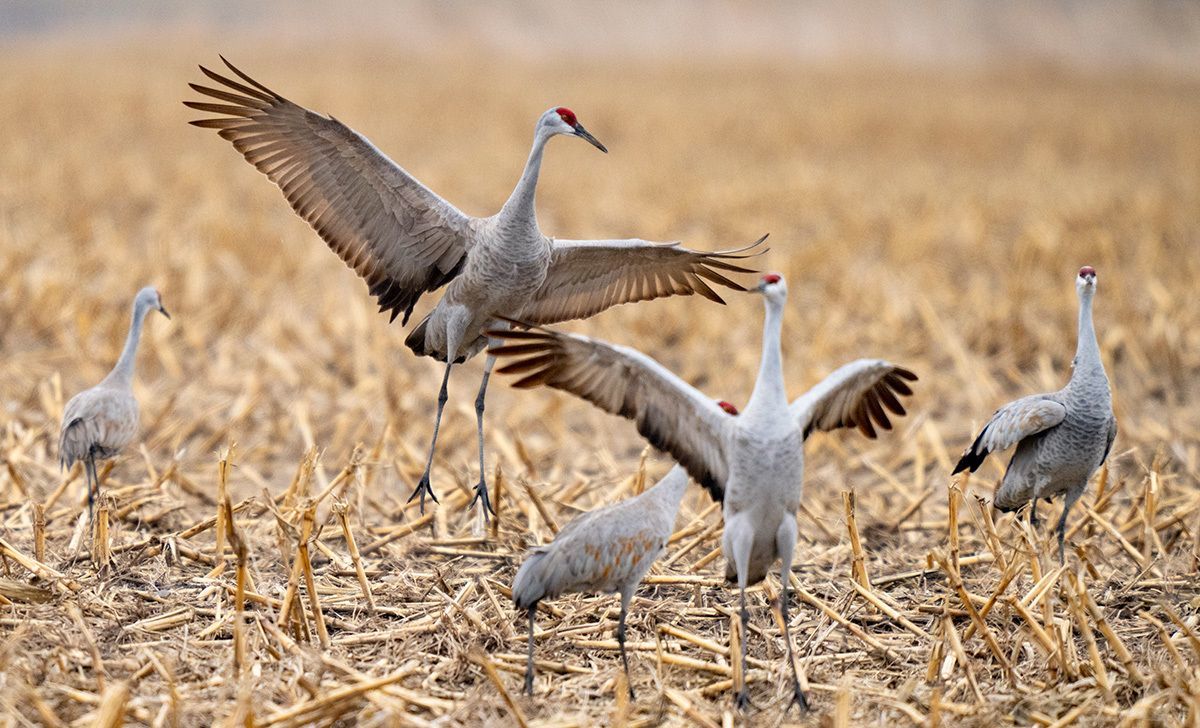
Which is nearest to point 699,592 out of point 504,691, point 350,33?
point 504,691

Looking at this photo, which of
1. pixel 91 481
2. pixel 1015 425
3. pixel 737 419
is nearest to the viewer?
pixel 737 419

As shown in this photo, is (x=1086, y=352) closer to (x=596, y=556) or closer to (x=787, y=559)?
(x=787, y=559)

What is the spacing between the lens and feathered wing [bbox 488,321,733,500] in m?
4.14

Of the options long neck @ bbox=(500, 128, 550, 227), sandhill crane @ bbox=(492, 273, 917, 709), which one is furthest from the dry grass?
long neck @ bbox=(500, 128, 550, 227)

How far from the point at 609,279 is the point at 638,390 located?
1.59 meters

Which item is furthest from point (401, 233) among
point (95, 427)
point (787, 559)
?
point (787, 559)

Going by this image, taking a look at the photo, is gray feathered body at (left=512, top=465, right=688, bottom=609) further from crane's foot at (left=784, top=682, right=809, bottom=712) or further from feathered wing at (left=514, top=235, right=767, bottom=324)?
feathered wing at (left=514, top=235, right=767, bottom=324)

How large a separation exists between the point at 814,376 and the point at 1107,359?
215 cm

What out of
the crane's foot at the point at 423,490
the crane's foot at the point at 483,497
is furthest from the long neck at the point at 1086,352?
the crane's foot at the point at 423,490

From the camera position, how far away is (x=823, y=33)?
2156 inches

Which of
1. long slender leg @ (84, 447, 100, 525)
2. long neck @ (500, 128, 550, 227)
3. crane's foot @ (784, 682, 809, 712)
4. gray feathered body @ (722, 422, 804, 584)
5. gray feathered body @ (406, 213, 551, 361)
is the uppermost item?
long neck @ (500, 128, 550, 227)

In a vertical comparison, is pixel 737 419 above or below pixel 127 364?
above

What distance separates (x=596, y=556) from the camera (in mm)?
4051

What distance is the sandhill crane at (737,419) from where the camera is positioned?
4.06m
